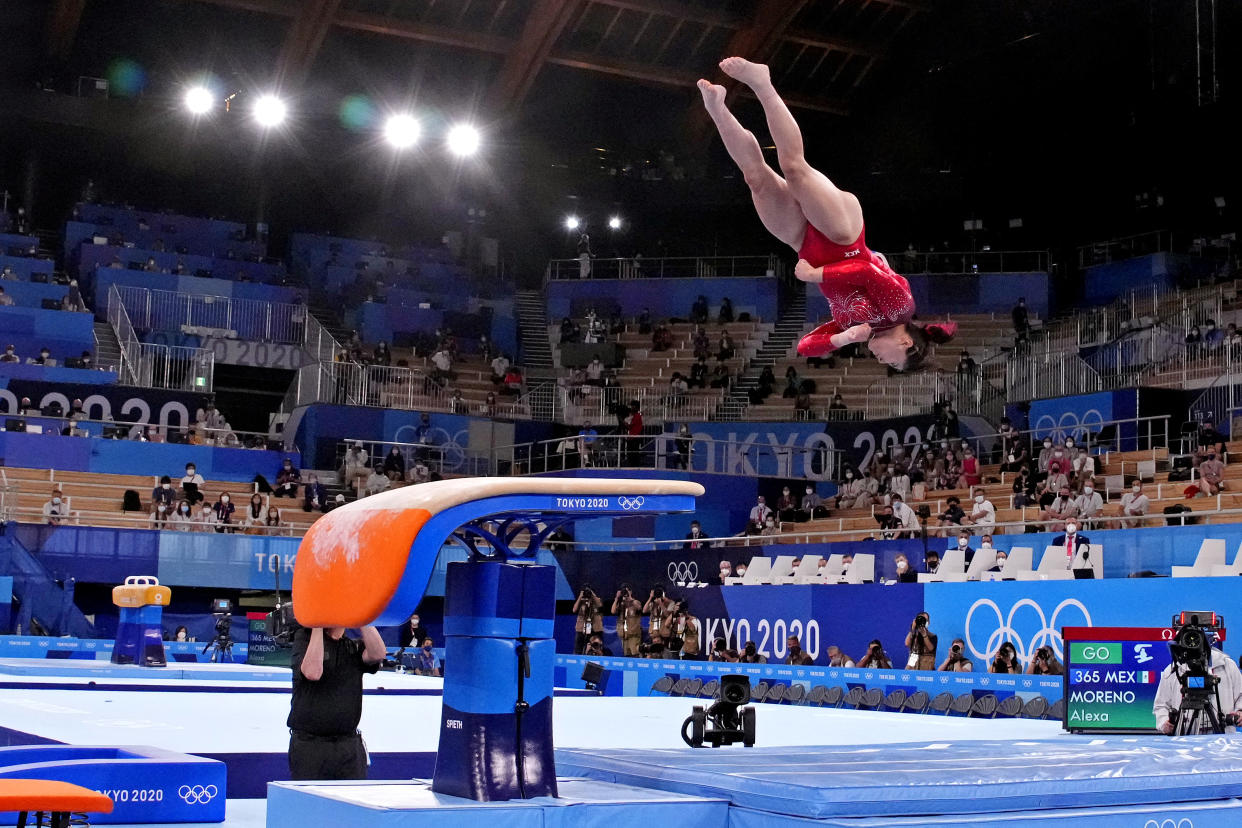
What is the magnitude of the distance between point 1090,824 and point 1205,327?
21.1 meters

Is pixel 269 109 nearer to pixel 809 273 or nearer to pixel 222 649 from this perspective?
pixel 222 649

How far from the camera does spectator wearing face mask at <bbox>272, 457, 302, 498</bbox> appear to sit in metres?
25.1

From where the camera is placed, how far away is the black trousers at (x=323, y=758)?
580cm

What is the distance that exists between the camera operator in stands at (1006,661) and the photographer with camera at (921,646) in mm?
1260

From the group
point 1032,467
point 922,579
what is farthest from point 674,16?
point 922,579

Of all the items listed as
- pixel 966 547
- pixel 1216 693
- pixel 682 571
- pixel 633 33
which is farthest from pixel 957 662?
pixel 633 33

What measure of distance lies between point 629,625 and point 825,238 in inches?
574

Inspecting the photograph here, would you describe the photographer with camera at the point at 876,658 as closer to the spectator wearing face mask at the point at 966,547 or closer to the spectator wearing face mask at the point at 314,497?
the spectator wearing face mask at the point at 966,547

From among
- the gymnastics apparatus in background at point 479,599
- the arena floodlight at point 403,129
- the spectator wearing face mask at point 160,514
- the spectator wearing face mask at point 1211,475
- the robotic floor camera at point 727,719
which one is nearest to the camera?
the gymnastics apparatus in background at point 479,599

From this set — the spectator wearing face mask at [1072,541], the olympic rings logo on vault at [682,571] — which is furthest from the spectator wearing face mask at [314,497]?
the spectator wearing face mask at [1072,541]

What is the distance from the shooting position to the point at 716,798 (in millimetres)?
4746

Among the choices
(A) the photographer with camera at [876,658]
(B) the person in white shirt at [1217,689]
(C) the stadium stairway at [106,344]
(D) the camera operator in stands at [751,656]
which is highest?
(C) the stadium stairway at [106,344]

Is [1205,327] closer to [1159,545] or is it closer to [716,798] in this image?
[1159,545]

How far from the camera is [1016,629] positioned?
15.3 meters
